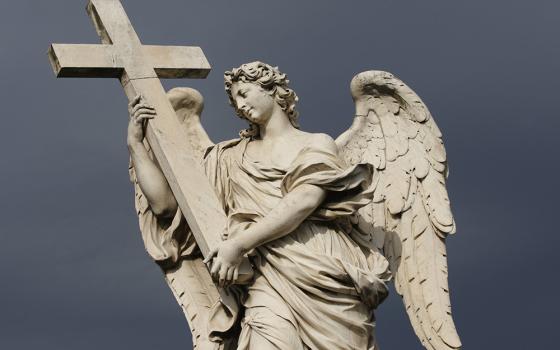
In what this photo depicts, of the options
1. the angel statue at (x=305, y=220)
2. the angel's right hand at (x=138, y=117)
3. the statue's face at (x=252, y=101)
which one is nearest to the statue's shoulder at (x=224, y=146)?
the angel statue at (x=305, y=220)

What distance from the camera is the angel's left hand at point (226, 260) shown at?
14.1m

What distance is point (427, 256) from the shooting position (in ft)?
50.3

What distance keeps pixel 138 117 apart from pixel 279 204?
135 centimetres

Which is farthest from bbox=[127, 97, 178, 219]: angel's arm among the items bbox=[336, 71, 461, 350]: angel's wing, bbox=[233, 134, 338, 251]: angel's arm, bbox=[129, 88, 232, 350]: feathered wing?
bbox=[336, 71, 461, 350]: angel's wing

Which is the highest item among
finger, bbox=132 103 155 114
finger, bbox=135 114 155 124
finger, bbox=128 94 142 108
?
finger, bbox=128 94 142 108

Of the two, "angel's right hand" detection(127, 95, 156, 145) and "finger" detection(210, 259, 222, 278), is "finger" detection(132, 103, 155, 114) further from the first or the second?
"finger" detection(210, 259, 222, 278)

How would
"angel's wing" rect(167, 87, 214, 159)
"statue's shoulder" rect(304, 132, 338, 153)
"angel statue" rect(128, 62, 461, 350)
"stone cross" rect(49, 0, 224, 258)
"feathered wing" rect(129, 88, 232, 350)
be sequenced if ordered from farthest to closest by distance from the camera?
1. "angel's wing" rect(167, 87, 214, 159)
2. "feathered wing" rect(129, 88, 232, 350)
3. "statue's shoulder" rect(304, 132, 338, 153)
4. "stone cross" rect(49, 0, 224, 258)
5. "angel statue" rect(128, 62, 461, 350)

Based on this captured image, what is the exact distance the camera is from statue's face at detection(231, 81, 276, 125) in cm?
1489

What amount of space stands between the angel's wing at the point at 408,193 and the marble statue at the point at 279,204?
0.04 ft

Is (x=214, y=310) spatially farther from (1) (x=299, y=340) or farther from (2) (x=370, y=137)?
(2) (x=370, y=137)

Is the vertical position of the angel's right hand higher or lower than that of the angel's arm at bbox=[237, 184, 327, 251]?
higher

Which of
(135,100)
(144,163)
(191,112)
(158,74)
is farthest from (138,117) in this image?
(191,112)

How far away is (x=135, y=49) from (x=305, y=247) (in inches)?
85.2

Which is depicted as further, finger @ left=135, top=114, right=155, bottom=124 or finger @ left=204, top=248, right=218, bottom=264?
finger @ left=135, top=114, right=155, bottom=124
